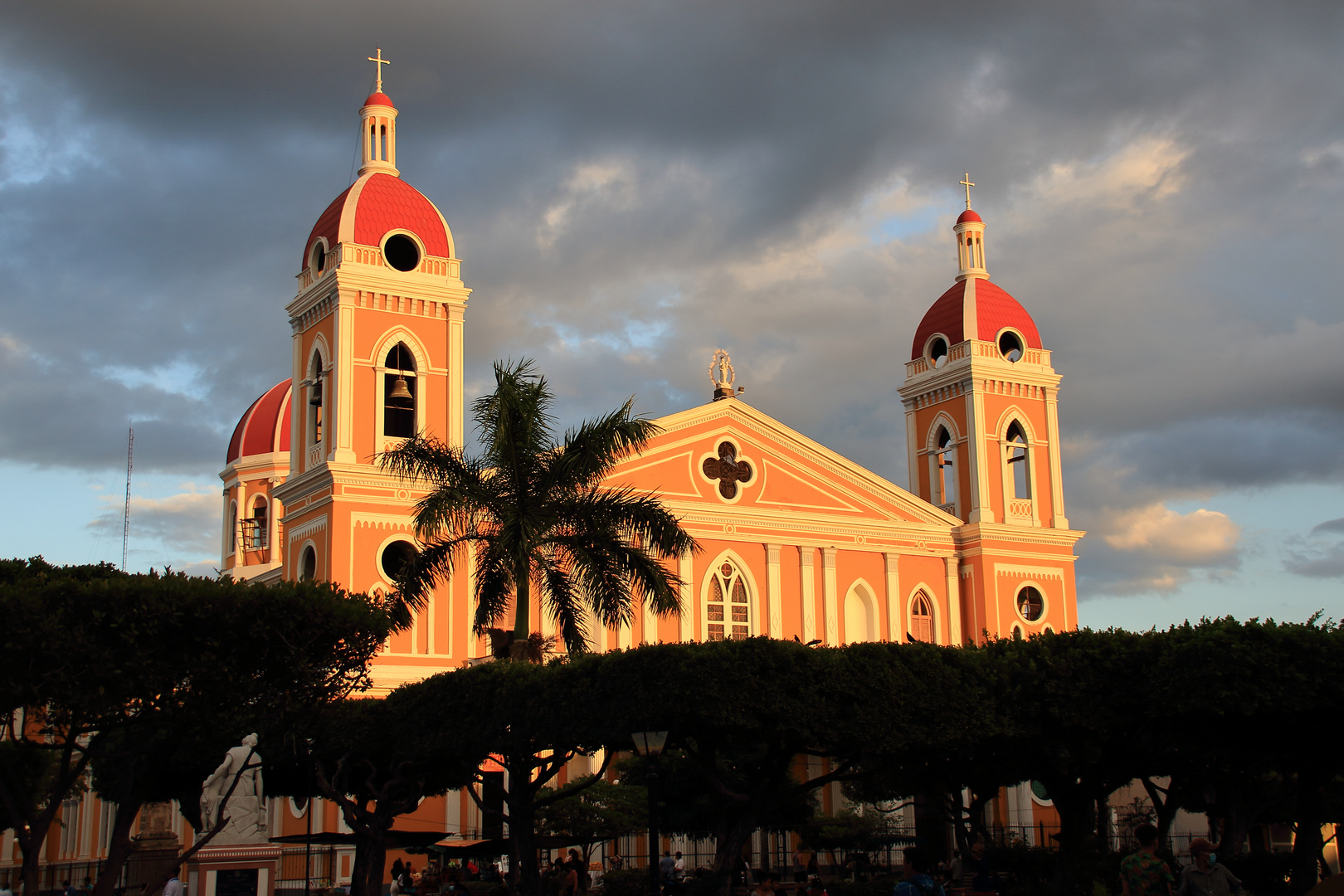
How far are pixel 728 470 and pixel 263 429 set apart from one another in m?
26.7

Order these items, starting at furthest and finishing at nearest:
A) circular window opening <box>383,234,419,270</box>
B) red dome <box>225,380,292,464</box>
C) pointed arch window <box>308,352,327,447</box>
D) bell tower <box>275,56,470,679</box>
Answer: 1. red dome <box>225,380,292,464</box>
2. pointed arch window <box>308,352,327,447</box>
3. circular window opening <box>383,234,419,270</box>
4. bell tower <box>275,56,470,679</box>

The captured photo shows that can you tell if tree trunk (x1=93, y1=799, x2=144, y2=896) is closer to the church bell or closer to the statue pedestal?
the statue pedestal

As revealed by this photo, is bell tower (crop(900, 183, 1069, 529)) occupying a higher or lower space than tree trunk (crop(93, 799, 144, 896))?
higher

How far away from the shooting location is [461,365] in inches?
1480

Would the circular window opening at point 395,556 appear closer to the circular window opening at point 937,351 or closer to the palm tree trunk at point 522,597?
the palm tree trunk at point 522,597

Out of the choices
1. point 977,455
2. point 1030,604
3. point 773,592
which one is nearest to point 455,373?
point 773,592

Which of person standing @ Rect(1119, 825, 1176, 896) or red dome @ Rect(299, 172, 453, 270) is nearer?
person standing @ Rect(1119, 825, 1176, 896)

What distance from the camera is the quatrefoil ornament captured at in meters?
40.2

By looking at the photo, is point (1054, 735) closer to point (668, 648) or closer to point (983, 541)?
point (668, 648)

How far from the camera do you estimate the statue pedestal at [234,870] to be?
2369 centimetres

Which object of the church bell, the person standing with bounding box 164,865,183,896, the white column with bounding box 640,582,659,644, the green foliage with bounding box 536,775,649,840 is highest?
the church bell

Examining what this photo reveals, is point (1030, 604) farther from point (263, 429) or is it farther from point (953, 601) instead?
point (263, 429)

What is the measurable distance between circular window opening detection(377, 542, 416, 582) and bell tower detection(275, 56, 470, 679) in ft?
0.10

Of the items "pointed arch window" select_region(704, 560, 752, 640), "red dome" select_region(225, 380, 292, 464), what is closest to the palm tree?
"pointed arch window" select_region(704, 560, 752, 640)
